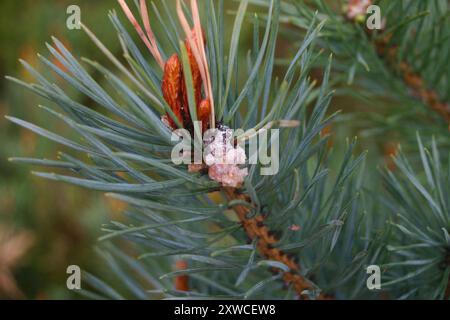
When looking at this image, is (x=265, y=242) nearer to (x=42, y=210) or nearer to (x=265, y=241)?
(x=265, y=241)

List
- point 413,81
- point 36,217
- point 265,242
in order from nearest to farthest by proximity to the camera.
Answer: point 265,242 < point 413,81 < point 36,217

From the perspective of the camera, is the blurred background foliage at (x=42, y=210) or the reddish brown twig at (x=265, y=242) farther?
the blurred background foliage at (x=42, y=210)

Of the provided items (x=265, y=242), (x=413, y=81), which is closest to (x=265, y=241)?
(x=265, y=242)

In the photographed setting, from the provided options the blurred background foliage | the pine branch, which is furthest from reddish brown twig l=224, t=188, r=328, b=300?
the blurred background foliage

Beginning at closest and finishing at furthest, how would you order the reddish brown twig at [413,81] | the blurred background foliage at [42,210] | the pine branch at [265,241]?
the pine branch at [265,241] → the reddish brown twig at [413,81] → the blurred background foliage at [42,210]

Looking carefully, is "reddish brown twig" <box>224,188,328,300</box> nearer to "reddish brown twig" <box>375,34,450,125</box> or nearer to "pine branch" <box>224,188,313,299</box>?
"pine branch" <box>224,188,313,299</box>

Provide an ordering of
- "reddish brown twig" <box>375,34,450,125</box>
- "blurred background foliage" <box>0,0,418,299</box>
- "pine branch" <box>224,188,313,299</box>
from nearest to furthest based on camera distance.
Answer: "pine branch" <box>224,188,313,299</box> → "reddish brown twig" <box>375,34,450,125</box> → "blurred background foliage" <box>0,0,418,299</box>

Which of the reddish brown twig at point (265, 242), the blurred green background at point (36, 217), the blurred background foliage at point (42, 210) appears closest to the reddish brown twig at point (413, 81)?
the blurred background foliage at point (42, 210)

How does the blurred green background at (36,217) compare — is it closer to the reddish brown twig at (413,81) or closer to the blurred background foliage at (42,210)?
the blurred background foliage at (42,210)

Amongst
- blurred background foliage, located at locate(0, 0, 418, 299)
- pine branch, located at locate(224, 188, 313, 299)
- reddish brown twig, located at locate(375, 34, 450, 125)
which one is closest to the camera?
pine branch, located at locate(224, 188, 313, 299)

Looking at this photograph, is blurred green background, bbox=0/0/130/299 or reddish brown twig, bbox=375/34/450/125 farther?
blurred green background, bbox=0/0/130/299

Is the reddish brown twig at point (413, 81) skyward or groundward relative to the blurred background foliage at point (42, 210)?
skyward

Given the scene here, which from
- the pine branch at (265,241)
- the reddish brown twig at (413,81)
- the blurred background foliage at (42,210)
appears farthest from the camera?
the blurred background foliage at (42,210)
